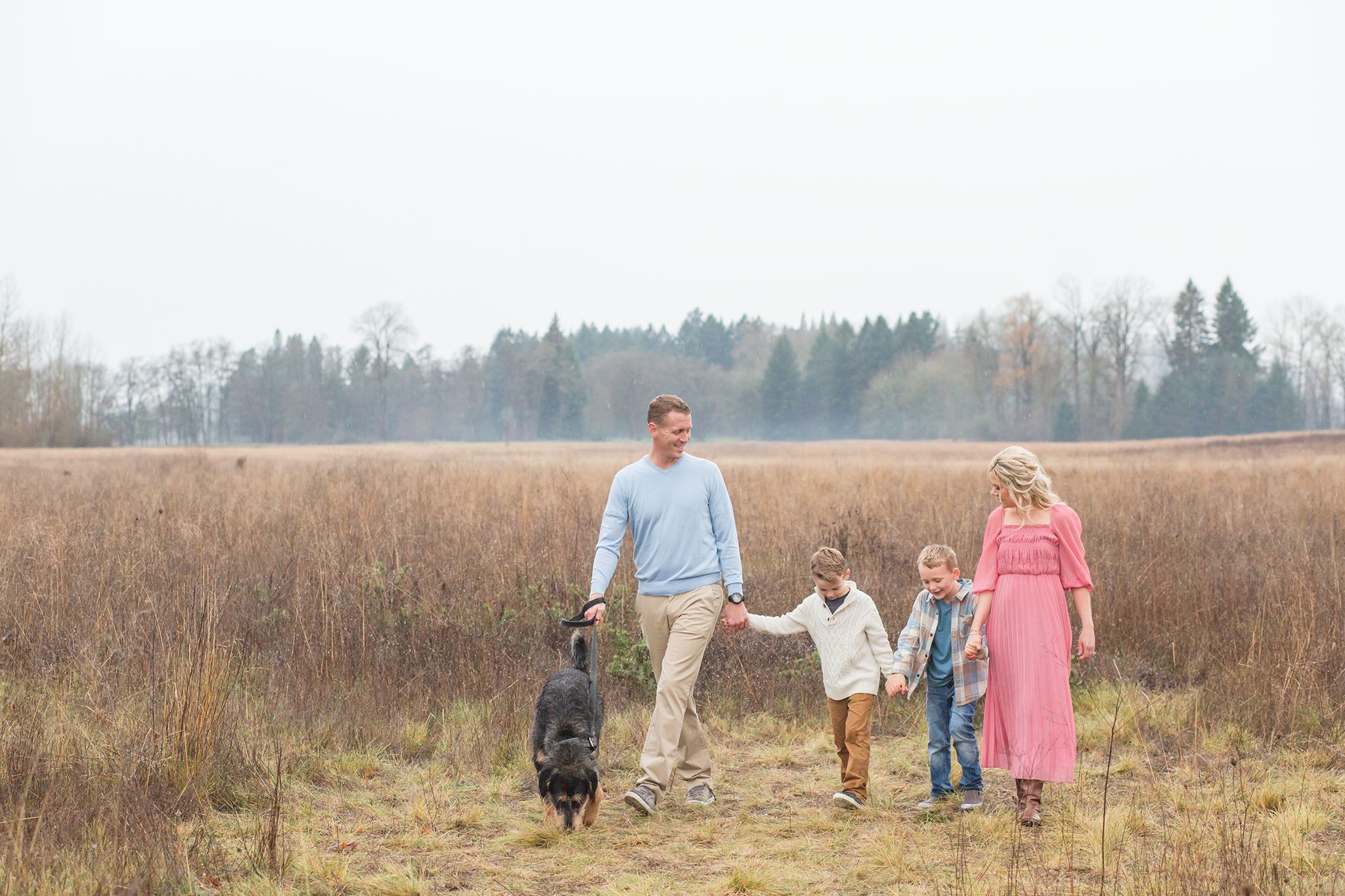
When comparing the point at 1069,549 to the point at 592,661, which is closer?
the point at 1069,549

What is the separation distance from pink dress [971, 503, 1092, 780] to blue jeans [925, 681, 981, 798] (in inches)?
4.0

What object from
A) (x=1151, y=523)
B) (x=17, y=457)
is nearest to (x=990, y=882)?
(x=1151, y=523)

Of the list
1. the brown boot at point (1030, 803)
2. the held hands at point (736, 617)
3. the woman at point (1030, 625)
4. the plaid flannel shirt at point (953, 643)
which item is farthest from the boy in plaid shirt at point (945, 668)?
the held hands at point (736, 617)

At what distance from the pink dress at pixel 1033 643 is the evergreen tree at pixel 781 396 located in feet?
253

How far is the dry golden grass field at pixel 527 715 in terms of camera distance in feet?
12.2

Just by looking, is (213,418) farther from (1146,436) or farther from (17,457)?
(1146,436)

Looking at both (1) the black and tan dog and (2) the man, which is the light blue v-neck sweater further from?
(1) the black and tan dog

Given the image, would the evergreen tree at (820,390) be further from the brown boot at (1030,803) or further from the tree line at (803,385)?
the brown boot at (1030,803)

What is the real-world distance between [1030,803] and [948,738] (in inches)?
19.6

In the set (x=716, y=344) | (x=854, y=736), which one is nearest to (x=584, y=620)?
(x=854, y=736)

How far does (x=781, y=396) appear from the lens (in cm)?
8138

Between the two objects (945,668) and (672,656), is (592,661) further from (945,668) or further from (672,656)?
(945,668)

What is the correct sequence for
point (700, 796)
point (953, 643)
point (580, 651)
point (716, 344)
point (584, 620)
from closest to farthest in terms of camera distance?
1. point (584, 620)
2. point (953, 643)
3. point (700, 796)
4. point (580, 651)
5. point (716, 344)

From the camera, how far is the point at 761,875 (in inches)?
146
